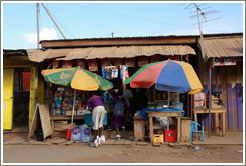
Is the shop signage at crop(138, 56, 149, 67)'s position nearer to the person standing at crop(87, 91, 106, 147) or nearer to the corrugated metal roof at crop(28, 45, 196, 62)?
the corrugated metal roof at crop(28, 45, 196, 62)

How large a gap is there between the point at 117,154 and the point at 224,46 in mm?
5400

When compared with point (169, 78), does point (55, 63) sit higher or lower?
higher

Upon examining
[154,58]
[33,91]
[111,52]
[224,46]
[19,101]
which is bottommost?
[19,101]

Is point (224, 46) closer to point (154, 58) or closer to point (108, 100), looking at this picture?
point (154, 58)

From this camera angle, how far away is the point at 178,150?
6250mm

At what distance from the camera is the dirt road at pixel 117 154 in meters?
5.33

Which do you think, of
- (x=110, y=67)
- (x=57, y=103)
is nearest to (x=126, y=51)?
(x=110, y=67)

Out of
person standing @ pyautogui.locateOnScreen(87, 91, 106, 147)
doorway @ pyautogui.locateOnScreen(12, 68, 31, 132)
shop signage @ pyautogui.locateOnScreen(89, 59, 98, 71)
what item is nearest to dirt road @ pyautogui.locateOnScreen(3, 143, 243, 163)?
person standing @ pyautogui.locateOnScreen(87, 91, 106, 147)

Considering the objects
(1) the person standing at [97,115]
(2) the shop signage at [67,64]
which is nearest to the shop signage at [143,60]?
(1) the person standing at [97,115]

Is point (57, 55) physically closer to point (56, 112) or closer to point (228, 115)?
point (56, 112)

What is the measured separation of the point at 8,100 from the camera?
9.18 metres

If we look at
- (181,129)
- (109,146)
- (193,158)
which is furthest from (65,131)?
(193,158)

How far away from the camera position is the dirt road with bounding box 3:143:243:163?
5335 mm

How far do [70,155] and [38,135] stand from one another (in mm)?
2239
